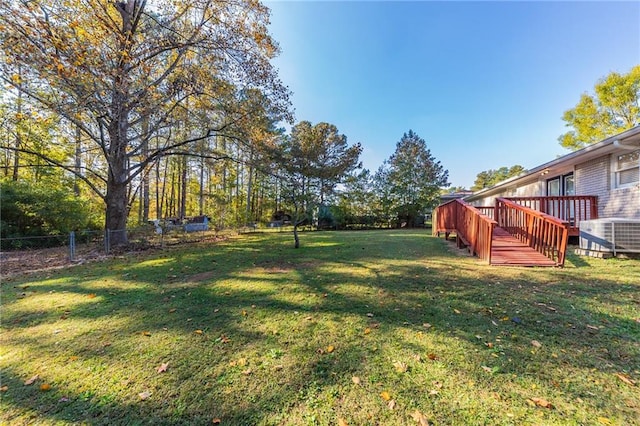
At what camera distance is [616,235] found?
18.7 ft

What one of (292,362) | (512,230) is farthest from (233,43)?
(512,230)

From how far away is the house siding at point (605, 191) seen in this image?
22.2 ft

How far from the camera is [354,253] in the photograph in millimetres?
7852

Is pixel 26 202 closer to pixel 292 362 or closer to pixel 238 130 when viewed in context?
pixel 238 130

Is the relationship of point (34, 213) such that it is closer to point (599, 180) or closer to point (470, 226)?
point (470, 226)

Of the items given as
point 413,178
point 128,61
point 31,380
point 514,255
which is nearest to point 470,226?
point 514,255

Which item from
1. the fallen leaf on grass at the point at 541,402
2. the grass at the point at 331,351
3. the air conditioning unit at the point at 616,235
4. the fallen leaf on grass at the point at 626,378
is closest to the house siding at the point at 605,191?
the air conditioning unit at the point at 616,235

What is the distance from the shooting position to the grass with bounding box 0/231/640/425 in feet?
5.91

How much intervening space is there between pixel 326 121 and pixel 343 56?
32.9ft

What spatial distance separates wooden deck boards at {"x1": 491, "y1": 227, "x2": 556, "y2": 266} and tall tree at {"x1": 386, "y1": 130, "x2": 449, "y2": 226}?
18524 millimetres

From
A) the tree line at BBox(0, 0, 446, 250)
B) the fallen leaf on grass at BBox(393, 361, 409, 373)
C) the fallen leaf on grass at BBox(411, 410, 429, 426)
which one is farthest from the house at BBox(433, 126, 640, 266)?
the tree line at BBox(0, 0, 446, 250)

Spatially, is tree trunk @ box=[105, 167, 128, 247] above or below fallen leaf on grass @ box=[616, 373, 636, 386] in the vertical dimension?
above

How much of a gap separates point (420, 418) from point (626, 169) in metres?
9.77

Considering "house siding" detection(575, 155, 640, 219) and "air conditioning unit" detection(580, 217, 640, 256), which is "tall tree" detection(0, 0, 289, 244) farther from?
"house siding" detection(575, 155, 640, 219)
